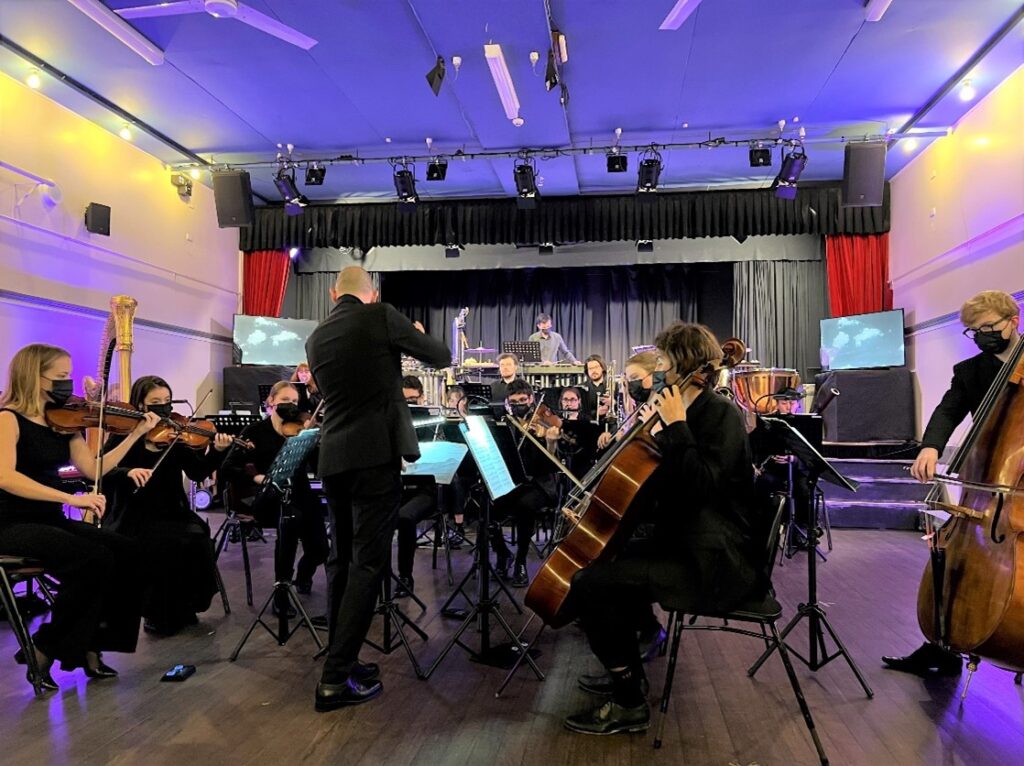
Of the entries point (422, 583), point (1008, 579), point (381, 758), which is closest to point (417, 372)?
point (422, 583)

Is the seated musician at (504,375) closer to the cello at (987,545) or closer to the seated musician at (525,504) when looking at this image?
the seated musician at (525,504)

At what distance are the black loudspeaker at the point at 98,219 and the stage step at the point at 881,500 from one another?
7677mm

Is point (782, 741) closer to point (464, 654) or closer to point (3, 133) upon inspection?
point (464, 654)

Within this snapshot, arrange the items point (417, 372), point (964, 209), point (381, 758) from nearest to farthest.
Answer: point (381, 758) → point (964, 209) → point (417, 372)

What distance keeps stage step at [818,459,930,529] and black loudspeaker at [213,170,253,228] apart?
699cm

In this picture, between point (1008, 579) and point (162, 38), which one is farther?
point (162, 38)

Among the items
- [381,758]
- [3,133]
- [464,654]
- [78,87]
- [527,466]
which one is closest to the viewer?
[381,758]

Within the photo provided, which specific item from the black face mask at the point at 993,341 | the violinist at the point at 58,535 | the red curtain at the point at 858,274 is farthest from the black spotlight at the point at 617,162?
the violinist at the point at 58,535

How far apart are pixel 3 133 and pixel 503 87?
4.25 m

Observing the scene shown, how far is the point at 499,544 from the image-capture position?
4598 mm

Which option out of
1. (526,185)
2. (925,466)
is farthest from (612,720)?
(526,185)

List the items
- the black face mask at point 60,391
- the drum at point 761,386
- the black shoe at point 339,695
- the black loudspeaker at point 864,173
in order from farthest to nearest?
the black loudspeaker at point 864,173 < the drum at point 761,386 < the black face mask at point 60,391 < the black shoe at point 339,695

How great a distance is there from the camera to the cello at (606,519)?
2.25 metres

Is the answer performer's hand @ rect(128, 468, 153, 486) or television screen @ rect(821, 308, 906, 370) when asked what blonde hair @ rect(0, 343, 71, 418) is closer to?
performer's hand @ rect(128, 468, 153, 486)
